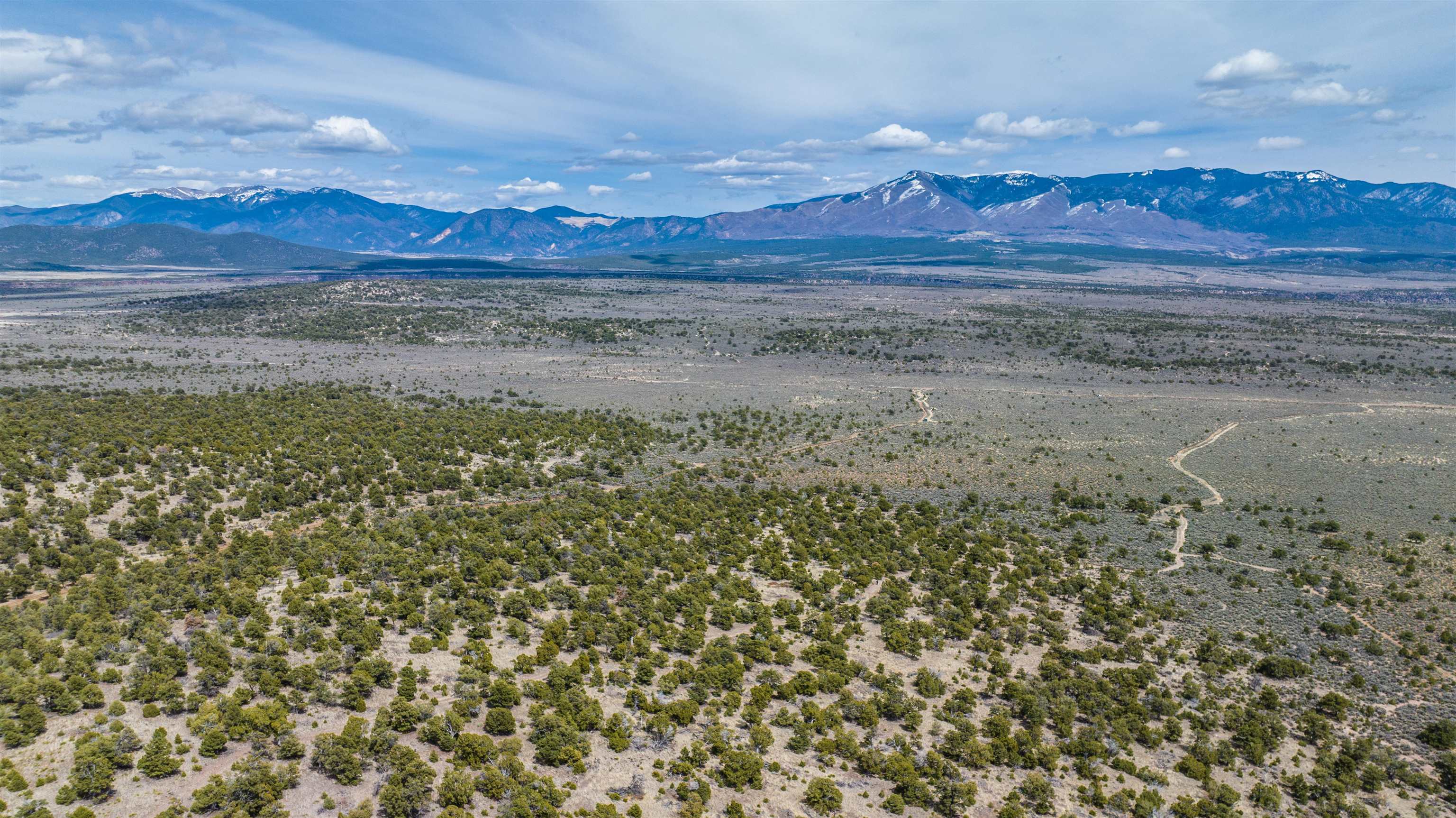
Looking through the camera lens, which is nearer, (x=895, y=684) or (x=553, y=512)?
(x=895, y=684)

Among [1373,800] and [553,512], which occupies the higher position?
[553,512]

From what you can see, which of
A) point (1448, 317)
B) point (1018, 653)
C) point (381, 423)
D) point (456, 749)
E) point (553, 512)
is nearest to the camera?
point (456, 749)

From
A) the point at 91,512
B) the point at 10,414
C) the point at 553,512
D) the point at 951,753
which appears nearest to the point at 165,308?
the point at 10,414

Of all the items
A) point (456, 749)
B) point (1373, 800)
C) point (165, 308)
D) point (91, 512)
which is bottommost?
point (1373, 800)

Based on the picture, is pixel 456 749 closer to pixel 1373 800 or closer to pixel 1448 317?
Answer: pixel 1373 800

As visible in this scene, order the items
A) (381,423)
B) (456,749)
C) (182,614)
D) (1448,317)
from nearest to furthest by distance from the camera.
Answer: (456,749) → (182,614) → (381,423) → (1448,317)

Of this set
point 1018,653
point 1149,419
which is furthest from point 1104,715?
point 1149,419

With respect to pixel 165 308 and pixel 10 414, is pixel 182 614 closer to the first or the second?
pixel 10 414
